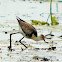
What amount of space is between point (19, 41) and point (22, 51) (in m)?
0.40

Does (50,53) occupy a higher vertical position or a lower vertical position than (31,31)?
lower

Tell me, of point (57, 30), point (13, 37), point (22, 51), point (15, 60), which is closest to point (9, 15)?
point (57, 30)

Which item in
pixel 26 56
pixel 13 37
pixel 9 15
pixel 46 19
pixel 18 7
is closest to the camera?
pixel 26 56

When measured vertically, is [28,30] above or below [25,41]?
above

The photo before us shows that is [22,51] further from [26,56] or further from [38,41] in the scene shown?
[38,41]

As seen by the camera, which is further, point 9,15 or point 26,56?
point 9,15

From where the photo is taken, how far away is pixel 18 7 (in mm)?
6477

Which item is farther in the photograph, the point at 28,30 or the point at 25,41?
the point at 25,41

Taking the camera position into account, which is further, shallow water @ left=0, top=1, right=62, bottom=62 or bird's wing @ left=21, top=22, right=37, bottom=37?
bird's wing @ left=21, top=22, right=37, bottom=37

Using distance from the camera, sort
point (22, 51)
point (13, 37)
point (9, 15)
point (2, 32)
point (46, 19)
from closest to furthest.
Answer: point (22, 51) < point (13, 37) < point (2, 32) < point (46, 19) < point (9, 15)

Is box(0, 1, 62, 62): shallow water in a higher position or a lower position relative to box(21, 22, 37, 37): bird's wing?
lower

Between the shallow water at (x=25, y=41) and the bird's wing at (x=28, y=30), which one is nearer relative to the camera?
the shallow water at (x=25, y=41)

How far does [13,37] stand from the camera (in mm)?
3605

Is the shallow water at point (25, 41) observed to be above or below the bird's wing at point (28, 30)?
below
